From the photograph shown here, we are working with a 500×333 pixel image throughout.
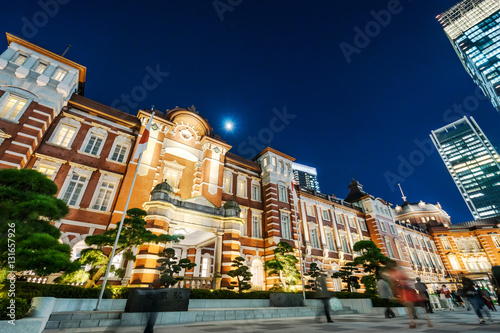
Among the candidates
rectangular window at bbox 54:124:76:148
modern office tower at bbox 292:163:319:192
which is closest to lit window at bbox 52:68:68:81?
→ rectangular window at bbox 54:124:76:148

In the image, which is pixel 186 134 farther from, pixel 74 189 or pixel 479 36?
pixel 479 36

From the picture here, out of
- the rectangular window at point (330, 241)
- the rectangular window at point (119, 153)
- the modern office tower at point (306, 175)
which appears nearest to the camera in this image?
the rectangular window at point (119, 153)

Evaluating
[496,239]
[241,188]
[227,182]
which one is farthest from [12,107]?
[496,239]

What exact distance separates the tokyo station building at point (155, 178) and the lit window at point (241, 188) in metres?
0.11

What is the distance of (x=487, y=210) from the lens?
90250mm

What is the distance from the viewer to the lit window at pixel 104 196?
559 inches

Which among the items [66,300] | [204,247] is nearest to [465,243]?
[204,247]

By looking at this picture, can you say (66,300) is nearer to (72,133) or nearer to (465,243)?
(72,133)

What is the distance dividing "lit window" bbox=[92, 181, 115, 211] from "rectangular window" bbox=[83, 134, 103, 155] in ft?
8.59

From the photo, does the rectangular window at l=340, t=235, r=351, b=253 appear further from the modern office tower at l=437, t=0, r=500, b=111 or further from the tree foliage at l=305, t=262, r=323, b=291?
the modern office tower at l=437, t=0, r=500, b=111

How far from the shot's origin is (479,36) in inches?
2980

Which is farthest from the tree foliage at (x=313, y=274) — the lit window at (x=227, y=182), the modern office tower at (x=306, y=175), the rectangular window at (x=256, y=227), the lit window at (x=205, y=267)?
the modern office tower at (x=306, y=175)

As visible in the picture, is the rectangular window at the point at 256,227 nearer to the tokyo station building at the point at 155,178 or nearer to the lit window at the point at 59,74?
the tokyo station building at the point at 155,178

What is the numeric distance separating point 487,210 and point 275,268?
123m
